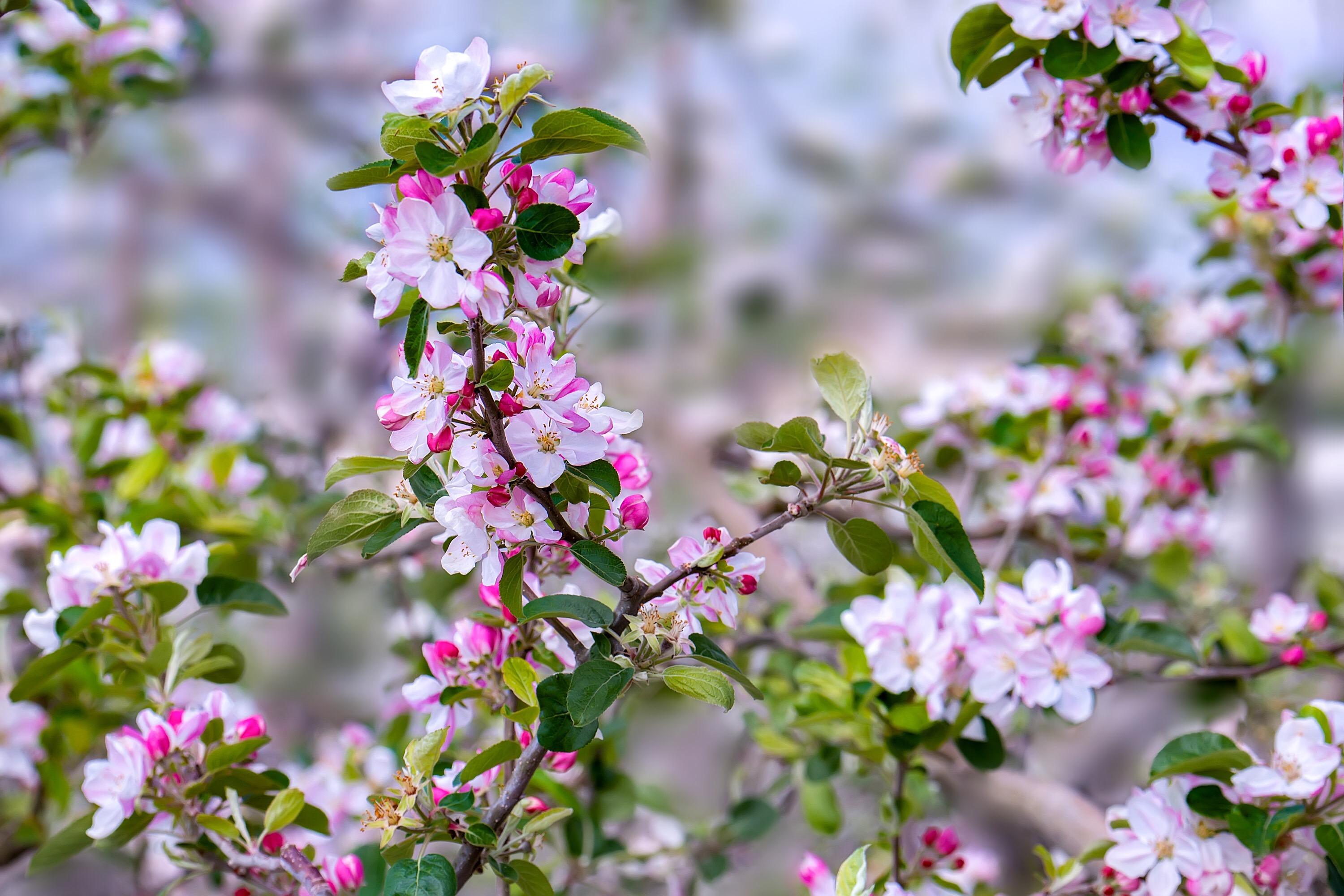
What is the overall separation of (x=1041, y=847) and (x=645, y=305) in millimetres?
2914

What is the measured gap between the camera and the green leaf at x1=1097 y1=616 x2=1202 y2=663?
2.44 feet

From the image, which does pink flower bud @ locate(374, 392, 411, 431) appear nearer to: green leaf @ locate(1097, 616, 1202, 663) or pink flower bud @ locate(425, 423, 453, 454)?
pink flower bud @ locate(425, 423, 453, 454)

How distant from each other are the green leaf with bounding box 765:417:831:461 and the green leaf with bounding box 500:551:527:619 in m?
0.13

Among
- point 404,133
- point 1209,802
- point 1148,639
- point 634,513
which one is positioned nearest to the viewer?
point 404,133

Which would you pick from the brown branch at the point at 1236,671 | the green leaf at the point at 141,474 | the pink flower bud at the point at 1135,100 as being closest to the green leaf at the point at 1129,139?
the pink flower bud at the point at 1135,100

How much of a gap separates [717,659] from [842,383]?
0.15 m

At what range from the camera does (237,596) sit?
0.71 meters

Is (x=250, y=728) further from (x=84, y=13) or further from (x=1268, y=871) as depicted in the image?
(x=1268, y=871)

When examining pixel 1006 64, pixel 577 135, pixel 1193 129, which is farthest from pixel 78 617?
pixel 1193 129

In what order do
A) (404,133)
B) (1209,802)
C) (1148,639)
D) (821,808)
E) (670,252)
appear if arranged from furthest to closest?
(670,252), (821,808), (1148,639), (1209,802), (404,133)

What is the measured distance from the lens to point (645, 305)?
11.4 feet

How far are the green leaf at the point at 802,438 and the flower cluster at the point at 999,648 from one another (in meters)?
0.28

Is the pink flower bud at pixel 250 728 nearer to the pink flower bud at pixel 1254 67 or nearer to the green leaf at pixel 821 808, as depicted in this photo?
the green leaf at pixel 821 808

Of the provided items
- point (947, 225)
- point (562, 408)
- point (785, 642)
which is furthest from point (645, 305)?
point (562, 408)
